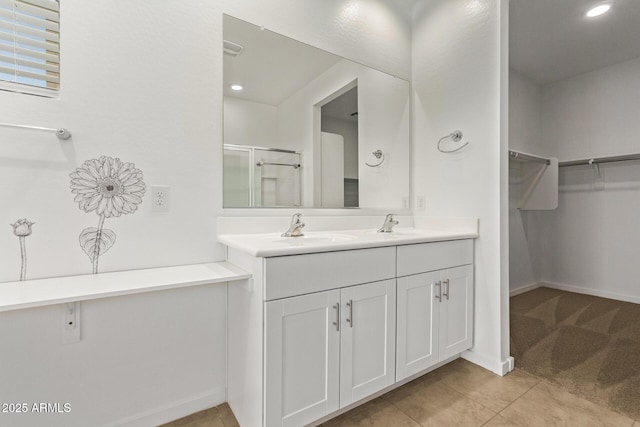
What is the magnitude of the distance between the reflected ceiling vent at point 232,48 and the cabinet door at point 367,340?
52.9 inches

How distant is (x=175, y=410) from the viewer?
1.41 m

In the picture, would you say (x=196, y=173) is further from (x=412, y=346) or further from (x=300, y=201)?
(x=412, y=346)

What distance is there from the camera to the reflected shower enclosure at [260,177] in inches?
62.8

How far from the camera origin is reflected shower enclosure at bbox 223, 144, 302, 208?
5.24 feet

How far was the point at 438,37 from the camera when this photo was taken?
2.13 metres

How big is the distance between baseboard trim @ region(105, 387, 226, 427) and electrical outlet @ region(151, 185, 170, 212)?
91cm

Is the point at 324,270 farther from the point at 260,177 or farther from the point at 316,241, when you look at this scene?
the point at 260,177

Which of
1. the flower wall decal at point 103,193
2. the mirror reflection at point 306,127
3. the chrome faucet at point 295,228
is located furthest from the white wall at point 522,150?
the flower wall decal at point 103,193

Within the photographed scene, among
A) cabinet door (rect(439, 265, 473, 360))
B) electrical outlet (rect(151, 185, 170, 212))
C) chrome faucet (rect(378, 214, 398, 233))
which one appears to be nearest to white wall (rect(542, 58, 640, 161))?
Answer: cabinet door (rect(439, 265, 473, 360))

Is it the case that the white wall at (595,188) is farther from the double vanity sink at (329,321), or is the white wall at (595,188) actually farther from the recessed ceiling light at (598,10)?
the double vanity sink at (329,321)

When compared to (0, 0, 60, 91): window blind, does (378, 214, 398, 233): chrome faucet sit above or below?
below

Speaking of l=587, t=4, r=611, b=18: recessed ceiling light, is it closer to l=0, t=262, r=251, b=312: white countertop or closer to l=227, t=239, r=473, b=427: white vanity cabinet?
l=227, t=239, r=473, b=427: white vanity cabinet

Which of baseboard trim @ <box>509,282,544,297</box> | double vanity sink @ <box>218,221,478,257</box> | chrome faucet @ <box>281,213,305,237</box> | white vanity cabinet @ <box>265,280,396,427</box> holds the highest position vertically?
chrome faucet @ <box>281,213,305,237</box>

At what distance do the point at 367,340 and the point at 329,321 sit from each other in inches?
9.8
